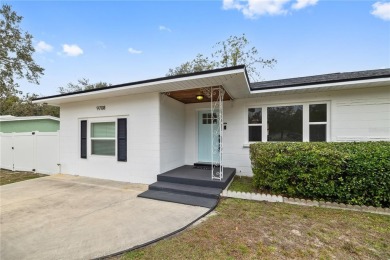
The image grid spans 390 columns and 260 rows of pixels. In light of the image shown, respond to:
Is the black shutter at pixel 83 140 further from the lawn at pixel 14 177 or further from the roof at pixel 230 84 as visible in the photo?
the lawn at pixel 14 177

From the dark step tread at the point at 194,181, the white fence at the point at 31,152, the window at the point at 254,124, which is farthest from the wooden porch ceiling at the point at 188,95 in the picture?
the white fence at the point at 31,152

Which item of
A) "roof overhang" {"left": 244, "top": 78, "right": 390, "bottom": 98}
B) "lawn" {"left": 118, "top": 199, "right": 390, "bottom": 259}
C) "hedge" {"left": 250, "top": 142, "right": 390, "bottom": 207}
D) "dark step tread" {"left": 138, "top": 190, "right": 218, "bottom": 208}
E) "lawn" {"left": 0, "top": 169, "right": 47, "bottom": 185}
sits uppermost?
"roof overhang" {"left": 244, "top": 78, "right": 390, "bottom": 98}

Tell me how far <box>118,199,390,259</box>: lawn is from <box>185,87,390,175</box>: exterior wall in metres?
2.77

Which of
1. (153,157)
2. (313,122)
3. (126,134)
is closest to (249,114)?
(313,122)

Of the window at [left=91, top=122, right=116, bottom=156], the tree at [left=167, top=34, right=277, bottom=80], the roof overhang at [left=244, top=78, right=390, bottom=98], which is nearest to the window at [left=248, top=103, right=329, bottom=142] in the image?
the roof overhang at [left=244, top=78, right=390, bottom=98]

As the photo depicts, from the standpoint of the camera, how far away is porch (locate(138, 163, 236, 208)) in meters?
4.27

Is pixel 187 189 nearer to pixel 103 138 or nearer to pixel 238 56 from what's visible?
pixel 103 138

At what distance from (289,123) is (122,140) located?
5.58 m

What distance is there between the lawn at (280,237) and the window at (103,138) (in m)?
4.50

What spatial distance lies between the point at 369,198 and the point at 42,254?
5.75 metres

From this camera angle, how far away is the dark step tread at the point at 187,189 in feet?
14.6

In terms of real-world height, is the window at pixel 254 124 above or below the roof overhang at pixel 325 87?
below

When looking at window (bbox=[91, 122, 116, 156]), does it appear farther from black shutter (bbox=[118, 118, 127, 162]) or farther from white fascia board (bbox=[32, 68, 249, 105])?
white fascia board (bbox=[32, 68, 249, 105])

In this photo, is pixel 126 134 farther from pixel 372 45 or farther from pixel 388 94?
pixel 372 45
